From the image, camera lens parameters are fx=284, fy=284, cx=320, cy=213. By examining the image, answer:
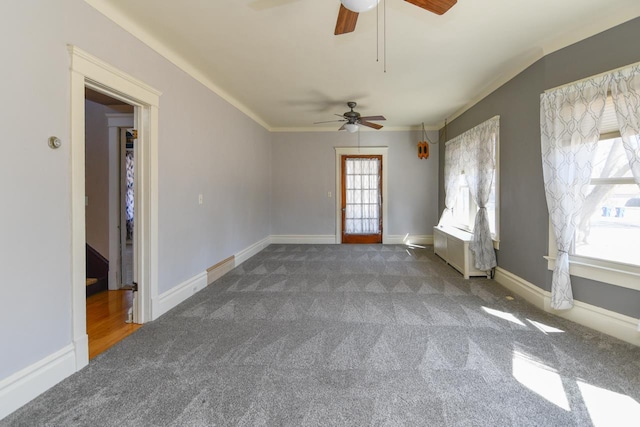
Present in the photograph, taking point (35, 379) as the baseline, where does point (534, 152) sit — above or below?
above

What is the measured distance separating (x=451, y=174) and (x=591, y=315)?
10.6 ft

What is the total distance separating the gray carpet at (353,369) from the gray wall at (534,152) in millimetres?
408

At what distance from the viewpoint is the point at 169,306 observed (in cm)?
297

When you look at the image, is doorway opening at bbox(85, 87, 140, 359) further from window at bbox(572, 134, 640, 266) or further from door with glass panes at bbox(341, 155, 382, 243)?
window at bbox(572, 134, 640, 266)

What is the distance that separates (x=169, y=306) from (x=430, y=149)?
19.5 feet

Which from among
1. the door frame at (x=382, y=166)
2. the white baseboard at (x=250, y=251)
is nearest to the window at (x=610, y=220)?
the door frame at (x=382, y=166)

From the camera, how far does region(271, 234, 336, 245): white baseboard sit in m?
6.76

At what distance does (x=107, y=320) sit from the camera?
9.05ft

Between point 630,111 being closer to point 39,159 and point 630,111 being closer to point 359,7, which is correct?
point 359,7

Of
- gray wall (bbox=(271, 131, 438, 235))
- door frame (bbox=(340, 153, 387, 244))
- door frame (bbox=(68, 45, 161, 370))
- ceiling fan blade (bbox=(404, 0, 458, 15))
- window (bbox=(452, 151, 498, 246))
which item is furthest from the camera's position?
door frame (bbox=(340, 153, 387, 244))

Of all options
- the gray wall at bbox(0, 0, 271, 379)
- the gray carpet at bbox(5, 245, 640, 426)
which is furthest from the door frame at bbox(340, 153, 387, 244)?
the gray wall at bbox(0, 0, 271, 379)

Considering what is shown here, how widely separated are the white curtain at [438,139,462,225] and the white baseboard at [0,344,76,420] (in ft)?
18.0

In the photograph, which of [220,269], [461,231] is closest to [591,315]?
[461,231]

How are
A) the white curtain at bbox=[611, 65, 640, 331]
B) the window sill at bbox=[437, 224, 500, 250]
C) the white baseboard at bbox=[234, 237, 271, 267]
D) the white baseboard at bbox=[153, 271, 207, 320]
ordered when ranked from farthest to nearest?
1. the white baseboard at bbox=[234, 237, 271, 267]
2. the window sill at bbox=[437, 224, 500, 250]
3. the white baseboard at bbox=[153, 271, 207, 320]
4. the white curtain at bbox=[611, 65, 640, 331]
